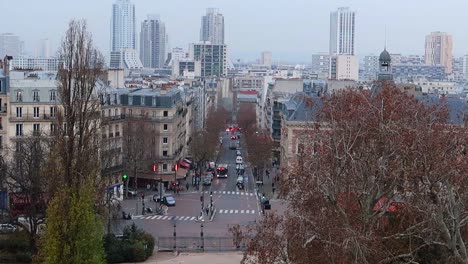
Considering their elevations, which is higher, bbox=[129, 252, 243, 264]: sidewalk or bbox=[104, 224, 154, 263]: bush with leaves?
bbox=[104, 224, 154, 263]: bush with leaves

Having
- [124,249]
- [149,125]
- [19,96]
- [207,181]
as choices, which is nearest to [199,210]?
[207,181]

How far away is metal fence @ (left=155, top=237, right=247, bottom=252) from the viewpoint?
4175 centimetres

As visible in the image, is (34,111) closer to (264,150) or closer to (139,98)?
(139,98)

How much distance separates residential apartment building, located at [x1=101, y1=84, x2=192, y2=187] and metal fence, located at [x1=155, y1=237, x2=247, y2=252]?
18702 millimetres

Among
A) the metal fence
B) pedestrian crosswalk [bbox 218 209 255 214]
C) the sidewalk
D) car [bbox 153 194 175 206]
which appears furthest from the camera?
car [bbox 153 194 175 206]

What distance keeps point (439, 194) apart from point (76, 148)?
14.2 m

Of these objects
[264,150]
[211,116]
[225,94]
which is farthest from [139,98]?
[225,94]

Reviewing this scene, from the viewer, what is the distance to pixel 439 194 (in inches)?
830

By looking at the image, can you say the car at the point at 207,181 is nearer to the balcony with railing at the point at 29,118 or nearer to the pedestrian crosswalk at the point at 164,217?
the pedestrian crosswalk at the point at 164,217

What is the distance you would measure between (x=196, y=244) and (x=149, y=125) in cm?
2592

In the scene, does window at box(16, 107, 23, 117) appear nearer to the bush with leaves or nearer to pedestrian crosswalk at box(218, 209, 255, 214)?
pedestrian crosswalk at box(218, 209, 255, 214)

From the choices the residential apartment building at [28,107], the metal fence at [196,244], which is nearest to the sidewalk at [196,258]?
the metal fence at [196,244]

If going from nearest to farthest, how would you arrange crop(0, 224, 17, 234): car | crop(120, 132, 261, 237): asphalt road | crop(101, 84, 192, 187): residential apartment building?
crop(0, 224, 17, 234): car
crop(120, 132, 261, 237): asphalt road
crop(101, 84, 192, 187): residential apartment building

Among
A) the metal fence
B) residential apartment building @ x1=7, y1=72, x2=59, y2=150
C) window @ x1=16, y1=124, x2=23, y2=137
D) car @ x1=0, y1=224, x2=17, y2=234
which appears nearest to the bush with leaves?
the metal fence
